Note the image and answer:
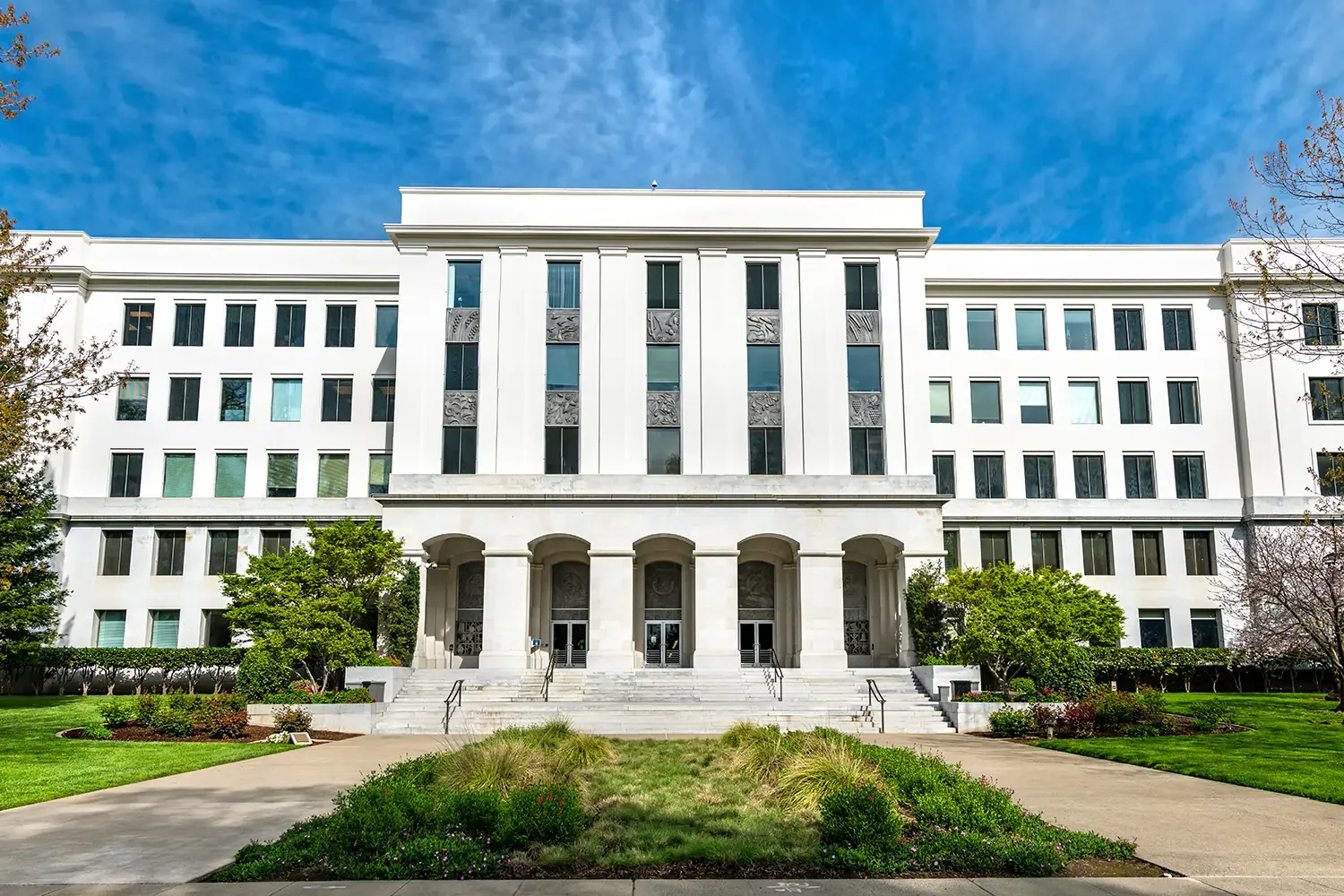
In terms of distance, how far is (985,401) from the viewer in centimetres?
4459

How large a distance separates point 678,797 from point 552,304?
92.9 ft

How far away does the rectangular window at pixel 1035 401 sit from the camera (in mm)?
44469

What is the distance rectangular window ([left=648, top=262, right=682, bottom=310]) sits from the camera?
39375 mm

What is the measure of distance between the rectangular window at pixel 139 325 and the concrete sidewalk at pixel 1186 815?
40.0m

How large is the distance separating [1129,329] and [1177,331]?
87.5 inches

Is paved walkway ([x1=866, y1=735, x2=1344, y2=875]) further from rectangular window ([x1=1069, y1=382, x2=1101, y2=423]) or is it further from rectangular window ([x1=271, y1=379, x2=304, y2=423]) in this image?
rectangular window ([x1=271, y1=379, x2=304, y2=423])

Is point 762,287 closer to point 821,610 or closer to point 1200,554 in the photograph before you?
point 821,610

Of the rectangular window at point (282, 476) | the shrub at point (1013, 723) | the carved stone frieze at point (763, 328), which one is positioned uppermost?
the carved stone frieze at point (763, 328)

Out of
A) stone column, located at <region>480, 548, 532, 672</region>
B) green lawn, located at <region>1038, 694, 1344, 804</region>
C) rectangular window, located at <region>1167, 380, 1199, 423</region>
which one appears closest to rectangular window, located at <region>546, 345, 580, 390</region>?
stone column, located at <region>480, 548, 532, 672</region>

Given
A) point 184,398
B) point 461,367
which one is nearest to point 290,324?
point 184,398

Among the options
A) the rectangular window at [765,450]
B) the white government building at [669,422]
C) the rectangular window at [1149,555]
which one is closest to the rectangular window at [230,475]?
the white government building at [669,422]

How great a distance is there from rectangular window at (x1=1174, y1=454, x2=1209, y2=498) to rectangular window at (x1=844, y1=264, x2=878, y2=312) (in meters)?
17.0

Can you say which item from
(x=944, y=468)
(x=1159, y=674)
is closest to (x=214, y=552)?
(x=944, y=468)

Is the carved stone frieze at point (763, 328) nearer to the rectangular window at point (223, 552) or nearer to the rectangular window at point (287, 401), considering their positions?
the rectangular window at point (287, 401)
